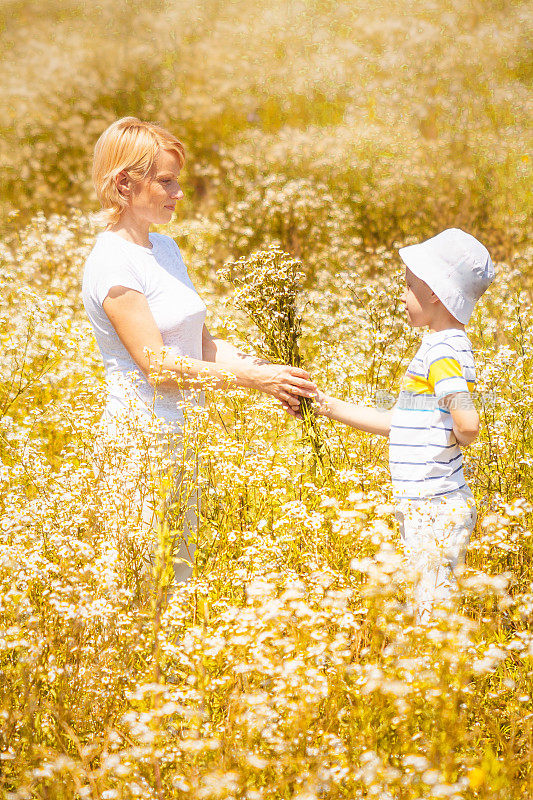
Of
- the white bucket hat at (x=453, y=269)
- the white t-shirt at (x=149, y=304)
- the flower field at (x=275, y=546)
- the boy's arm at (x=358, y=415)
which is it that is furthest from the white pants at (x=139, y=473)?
the white bucket hat at (x=453, y=269)

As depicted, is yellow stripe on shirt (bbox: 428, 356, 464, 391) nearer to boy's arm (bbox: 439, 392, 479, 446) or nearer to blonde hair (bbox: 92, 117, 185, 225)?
boy's arm (bbox: 439, 392, 479, 446)

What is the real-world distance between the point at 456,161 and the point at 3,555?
934 centimetres

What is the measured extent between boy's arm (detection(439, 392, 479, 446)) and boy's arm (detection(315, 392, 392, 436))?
0.52 m

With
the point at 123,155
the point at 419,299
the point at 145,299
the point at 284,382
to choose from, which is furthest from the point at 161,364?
the point at 419,299

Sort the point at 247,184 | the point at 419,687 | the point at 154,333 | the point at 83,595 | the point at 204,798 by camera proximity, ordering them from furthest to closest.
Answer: the point at 247,184 < the point at 154,333 < the point at 83,595 < the point at 419,687 < the point at 204,798

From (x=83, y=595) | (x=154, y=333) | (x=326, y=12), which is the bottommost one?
(x=83, y=595)

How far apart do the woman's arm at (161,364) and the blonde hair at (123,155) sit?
0.53 metres

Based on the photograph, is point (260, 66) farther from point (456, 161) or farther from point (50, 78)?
point (456, 161)

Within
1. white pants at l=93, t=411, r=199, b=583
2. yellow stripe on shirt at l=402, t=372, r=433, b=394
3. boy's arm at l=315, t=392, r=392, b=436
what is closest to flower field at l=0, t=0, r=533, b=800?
white pants at l=93, t=411, r=199, b=583

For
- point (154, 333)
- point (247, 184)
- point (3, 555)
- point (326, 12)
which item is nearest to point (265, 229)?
point (247, 184)

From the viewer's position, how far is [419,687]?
2115mm

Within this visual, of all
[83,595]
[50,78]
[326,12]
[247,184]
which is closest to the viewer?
[83,595]

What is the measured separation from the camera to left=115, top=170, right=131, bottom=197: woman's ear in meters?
3.59

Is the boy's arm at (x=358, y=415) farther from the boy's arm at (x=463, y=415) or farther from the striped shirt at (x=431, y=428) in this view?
the boy's arm at (x=463, y=415)
